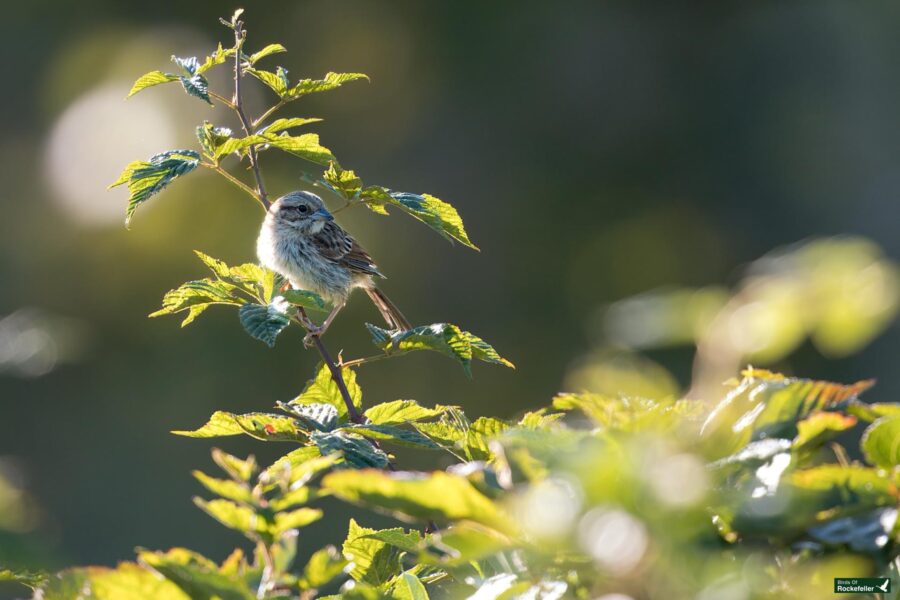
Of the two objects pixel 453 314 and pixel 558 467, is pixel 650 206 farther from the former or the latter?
pixel 558 467

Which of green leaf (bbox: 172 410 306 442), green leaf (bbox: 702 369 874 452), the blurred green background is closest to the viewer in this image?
green leaf (bbox: 702 369 874 452)

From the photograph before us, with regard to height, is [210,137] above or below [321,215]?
below

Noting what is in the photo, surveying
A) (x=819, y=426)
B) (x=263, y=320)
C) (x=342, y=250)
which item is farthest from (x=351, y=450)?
(x=342, y=250)

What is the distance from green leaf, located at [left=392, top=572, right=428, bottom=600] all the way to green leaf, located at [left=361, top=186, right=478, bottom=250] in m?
0.63

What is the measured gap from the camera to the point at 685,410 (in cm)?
78

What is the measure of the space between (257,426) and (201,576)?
597mm

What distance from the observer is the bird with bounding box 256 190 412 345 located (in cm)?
371

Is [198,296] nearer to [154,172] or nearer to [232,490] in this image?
[154,172]

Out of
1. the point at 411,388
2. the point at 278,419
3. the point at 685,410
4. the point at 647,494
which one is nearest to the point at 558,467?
the point at 647,494

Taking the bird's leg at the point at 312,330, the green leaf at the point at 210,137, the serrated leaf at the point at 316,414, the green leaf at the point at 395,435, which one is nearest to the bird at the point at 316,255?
the bird's leg at the point at 312,330

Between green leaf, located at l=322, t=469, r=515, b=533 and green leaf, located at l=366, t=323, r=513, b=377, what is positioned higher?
green leaf, located at l=366, t=323, r=513, b=377

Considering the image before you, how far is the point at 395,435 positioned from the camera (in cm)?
106

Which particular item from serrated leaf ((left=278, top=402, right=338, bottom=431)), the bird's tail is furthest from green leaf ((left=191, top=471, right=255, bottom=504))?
the bird's tail

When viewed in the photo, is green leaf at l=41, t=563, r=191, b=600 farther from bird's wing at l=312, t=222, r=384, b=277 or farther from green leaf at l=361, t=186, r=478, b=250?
bird's wing at l=312, t=222, r=384, b=277
